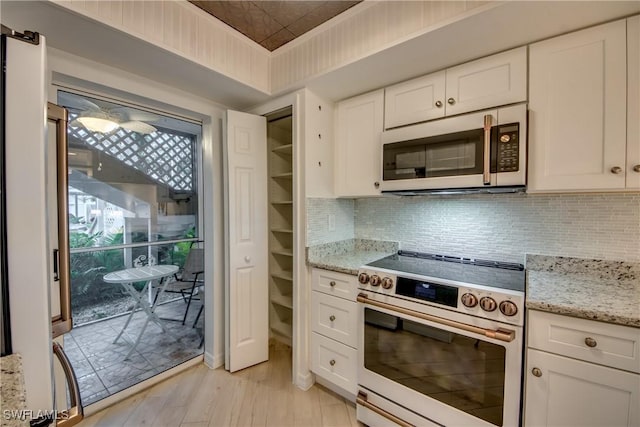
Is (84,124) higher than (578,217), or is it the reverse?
(84,124)

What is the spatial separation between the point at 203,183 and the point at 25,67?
1634 millimetres

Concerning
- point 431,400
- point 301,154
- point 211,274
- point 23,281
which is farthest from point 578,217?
point 211,274

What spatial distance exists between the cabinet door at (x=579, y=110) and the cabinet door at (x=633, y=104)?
0.02 metres

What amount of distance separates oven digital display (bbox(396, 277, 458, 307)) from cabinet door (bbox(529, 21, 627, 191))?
27.5 inches

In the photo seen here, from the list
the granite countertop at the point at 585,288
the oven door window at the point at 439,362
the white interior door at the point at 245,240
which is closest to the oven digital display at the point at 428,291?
the oven door window at the point at 439,362

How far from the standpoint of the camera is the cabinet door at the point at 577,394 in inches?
38.7

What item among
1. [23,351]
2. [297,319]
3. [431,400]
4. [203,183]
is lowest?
[431,400]

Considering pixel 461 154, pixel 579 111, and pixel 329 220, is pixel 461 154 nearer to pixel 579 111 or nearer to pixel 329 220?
pixel 579 111

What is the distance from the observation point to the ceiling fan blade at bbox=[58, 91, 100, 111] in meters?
1.59

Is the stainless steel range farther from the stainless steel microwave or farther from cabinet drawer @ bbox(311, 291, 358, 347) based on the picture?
the stainless steel microwave

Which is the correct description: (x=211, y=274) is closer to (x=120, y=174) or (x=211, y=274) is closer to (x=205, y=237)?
(x=205, y=237)

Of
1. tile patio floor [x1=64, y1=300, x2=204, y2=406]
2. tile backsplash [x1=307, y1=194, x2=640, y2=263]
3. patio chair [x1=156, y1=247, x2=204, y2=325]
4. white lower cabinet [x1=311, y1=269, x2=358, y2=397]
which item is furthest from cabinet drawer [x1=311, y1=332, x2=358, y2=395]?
patio chair [x1=156, y1=247, x2=204, y2=325]

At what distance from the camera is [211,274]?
216 cm

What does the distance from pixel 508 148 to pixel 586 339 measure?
0.90 metres
